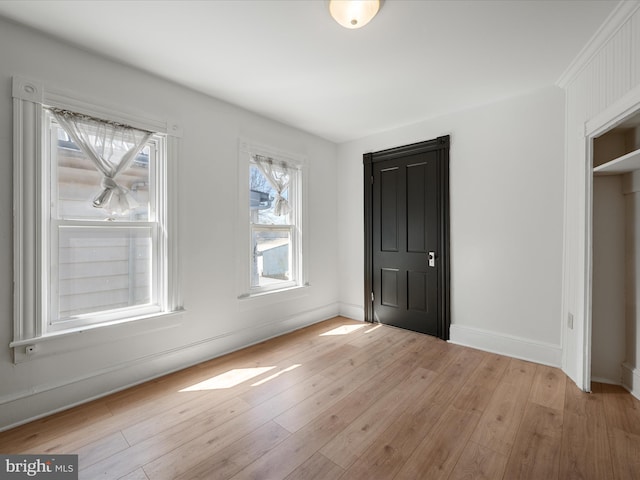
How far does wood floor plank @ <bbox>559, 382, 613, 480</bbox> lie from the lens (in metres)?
1.52

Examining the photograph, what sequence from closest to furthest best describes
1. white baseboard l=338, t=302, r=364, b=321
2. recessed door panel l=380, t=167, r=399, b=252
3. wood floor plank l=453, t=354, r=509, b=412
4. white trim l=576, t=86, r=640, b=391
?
wood floor plank l=453, t=354, r=509, b=412 → white trim l=576, t=86, r=640, b=391 → recessed door panel l=380, t=167, r=399, b=252 → white baseboard l=338, t=302, r=364, b=321

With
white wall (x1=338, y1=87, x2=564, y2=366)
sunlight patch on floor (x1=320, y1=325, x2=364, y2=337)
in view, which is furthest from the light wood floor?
sunlight patch on floor (x1=320, y1=325, x2=364, y2=337)

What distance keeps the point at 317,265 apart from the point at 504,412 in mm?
2602

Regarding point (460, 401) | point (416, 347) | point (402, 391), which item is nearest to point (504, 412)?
point (460, 401)

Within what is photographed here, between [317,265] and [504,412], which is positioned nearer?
[504,412]

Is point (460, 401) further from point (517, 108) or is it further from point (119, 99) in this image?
point (119, 99)

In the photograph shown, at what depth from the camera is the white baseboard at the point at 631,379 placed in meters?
2.18

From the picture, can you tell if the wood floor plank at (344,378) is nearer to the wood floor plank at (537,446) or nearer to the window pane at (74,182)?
the wood floor plank at (537,446)

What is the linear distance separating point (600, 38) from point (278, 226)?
3.19m

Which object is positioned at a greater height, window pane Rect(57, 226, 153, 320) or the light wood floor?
window pane Rect(57, 226, 153, 320)

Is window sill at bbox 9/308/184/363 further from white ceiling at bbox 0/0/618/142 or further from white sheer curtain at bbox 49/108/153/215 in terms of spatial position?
white ceiling at bbox 0/0/618/142

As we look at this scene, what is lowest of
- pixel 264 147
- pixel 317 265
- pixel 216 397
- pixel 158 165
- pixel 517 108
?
pixel 216 397

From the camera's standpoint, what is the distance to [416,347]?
10.4 ft

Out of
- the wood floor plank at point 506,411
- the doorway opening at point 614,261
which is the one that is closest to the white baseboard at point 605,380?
the doorway opening at point 614,261
